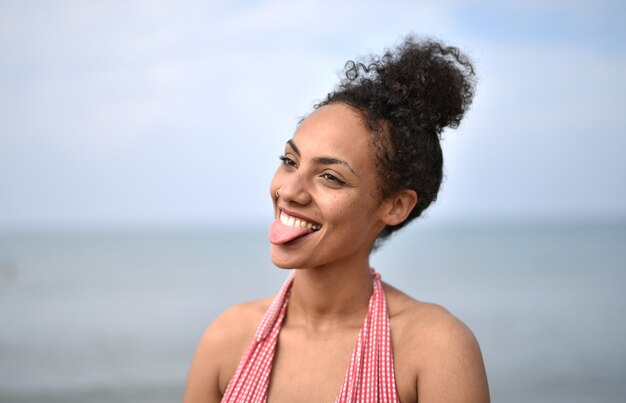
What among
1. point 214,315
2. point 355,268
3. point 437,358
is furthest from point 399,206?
point 214,315

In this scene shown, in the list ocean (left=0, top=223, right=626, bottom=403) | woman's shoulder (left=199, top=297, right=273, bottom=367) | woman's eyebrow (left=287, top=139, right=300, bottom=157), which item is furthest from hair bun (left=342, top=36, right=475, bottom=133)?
woman's shoulder (left=199, top=297, right=273, bottom=367)

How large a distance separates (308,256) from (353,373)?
1.51 ft

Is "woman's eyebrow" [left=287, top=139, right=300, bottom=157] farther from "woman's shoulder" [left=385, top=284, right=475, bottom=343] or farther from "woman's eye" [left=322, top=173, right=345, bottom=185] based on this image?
"woman's shoulder" [left=385, top=284, right=475, bottom=343]

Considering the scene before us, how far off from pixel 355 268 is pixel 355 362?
36cm

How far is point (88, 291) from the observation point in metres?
15.9

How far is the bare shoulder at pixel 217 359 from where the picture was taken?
3264 millimetres

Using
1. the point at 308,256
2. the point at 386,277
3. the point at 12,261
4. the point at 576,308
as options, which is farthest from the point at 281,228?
the point at 12,261

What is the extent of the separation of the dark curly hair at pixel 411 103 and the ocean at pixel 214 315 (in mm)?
421

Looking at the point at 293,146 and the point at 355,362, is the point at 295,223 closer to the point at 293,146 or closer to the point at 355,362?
the point at 293,146

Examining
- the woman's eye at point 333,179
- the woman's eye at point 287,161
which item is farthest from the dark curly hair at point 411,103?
the woman's eye at point 287,161

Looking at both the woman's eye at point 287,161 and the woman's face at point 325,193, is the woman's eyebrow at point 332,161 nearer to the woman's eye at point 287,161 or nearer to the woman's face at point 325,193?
the woman's face at point 325,193

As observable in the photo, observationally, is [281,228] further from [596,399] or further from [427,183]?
[596,399]

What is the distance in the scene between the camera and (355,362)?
9.93 feet

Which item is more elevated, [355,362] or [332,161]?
[332,161]
